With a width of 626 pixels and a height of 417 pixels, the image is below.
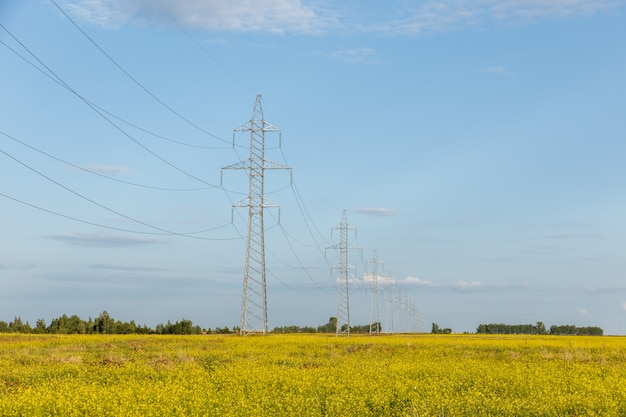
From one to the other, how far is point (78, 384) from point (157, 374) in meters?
4.62

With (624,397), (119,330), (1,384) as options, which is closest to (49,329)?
(119,330)

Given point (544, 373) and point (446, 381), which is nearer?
point (446, 381)

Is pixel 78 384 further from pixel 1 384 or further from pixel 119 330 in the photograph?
pixel 119 330

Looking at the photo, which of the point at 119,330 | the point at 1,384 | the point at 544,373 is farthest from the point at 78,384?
the point at 119,330

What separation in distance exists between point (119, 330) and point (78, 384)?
7708cm

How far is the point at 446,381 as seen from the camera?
93.5 feet

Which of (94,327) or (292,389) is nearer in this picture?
(292,389)

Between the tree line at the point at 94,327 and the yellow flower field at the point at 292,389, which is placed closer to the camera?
the yellow flower field at the point at 292,389

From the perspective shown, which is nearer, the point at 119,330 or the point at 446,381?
the point at 446,381

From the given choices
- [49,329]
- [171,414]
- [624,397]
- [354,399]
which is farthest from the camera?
[49,329]

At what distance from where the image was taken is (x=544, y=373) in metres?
32.2

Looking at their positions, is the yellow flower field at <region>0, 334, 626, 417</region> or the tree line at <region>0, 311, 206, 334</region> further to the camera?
the tree line at <region>0, 311, 206, 334</region>

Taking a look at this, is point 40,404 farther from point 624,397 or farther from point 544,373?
point 544,373

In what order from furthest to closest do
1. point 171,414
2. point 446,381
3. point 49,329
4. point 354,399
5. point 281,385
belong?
point 49,329 → point 446,381 → point 281,385 → point 354,399 → point 171,414
